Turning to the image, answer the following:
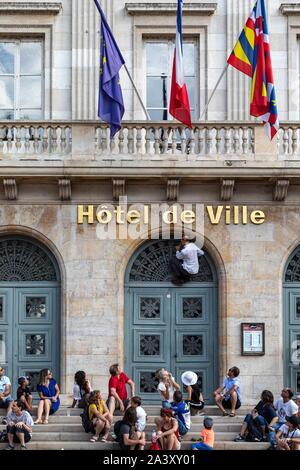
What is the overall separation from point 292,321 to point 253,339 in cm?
102

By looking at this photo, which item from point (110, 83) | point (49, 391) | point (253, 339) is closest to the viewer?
point (49, 391)

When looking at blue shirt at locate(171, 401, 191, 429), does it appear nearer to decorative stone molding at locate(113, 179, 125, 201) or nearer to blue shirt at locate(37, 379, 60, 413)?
blue shirt at locate(37, 379, 60, 413)

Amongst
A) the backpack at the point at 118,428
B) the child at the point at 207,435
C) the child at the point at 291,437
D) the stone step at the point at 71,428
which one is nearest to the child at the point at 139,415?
the backpack at the point at 118,428

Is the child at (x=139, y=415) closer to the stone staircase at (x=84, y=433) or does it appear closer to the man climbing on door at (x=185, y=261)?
the stone staircase at (x=84, y=433)

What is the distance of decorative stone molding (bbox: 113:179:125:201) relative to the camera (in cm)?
3091

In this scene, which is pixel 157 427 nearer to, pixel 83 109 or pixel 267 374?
pixel 267 374

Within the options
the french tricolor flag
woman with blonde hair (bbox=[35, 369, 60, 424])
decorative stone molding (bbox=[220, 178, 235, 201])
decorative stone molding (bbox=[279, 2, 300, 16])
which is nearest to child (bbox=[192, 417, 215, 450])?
woman with blonde hair (bbox=[35, 369, 60, 424])

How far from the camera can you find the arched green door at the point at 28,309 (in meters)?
31.3

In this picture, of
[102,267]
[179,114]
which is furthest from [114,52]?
[102,267]

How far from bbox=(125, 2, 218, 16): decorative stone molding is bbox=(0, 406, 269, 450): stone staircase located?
347 inches

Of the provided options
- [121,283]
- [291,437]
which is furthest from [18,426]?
[291,437]

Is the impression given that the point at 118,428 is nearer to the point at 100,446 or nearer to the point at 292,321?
the point at 100,446

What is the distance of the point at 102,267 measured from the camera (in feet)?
102

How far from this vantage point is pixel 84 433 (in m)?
28.1
